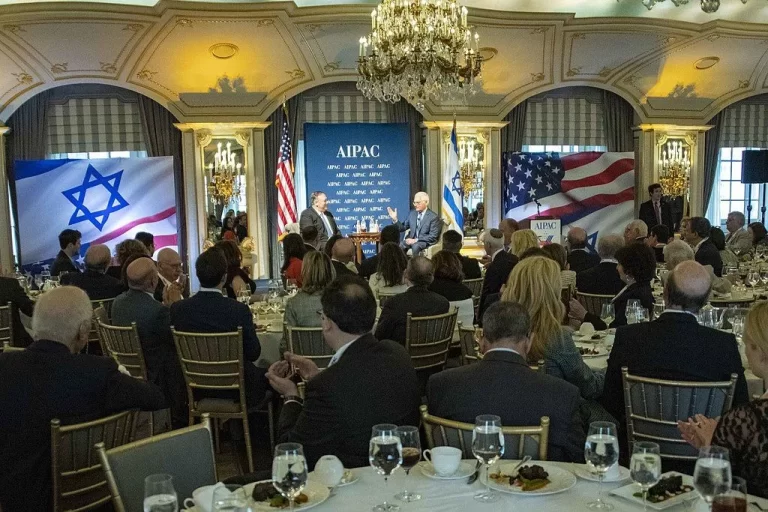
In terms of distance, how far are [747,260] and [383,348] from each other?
321 inches

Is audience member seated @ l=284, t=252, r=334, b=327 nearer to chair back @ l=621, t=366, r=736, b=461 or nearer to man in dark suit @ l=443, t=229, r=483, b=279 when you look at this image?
chair back @ l=621, t=366, r=736, b=461

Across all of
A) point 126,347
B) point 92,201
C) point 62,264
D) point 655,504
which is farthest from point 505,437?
point 92,201

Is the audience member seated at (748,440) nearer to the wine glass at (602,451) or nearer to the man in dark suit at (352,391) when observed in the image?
the wine glass at (602,451)

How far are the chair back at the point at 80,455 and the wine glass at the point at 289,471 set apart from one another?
1.21 meters

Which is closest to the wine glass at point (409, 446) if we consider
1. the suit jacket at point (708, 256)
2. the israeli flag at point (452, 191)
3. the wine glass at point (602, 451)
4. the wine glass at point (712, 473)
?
the wine glass at point (602, 451)

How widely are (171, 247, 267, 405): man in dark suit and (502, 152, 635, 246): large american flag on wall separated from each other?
8632mm

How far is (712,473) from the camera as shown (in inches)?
73.5

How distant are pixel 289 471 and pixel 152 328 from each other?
3468mm

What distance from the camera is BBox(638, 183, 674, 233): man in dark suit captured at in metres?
12.3

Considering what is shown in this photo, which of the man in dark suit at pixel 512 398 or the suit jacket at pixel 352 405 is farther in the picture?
the suit jacket at pixel 352 405

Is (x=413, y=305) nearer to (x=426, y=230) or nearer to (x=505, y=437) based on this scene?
(x=505, y=437)

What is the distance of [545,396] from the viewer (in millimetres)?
2666

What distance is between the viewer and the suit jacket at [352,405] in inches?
110

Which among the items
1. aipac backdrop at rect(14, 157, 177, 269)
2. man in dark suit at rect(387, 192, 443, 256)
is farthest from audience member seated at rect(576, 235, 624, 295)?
aipac backdrop at rect(14, 157, 177, 269)
